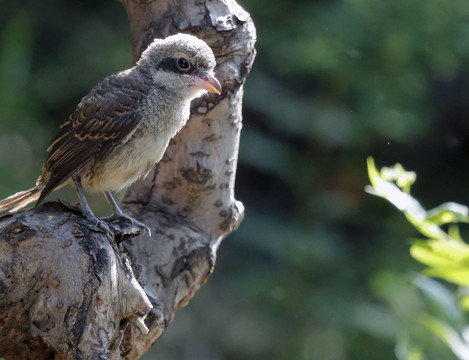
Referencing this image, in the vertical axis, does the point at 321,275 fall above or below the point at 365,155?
below

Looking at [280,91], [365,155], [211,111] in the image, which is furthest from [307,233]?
[211,111]

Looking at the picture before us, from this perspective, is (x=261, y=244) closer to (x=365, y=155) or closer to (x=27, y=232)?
(x=365, y=155)

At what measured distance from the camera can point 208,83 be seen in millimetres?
2398

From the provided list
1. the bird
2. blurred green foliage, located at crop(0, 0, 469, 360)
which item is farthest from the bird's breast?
blurred green foliage, located at crop(0, 0, 469, 360)

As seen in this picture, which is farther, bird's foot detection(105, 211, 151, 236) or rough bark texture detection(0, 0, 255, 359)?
bird's foot detection(105, 211, 151, 236)

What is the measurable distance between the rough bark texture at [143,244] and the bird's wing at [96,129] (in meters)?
0.21

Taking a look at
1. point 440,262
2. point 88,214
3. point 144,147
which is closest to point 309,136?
point 144,147

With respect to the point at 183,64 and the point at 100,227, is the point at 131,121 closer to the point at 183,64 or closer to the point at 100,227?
the point at 183,64

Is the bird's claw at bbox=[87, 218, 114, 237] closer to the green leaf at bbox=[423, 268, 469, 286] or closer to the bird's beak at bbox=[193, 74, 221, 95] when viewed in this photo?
the bird's beak at bbox=[193, 74, 221, 95]

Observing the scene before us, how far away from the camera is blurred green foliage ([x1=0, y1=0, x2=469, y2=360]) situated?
14.8ft

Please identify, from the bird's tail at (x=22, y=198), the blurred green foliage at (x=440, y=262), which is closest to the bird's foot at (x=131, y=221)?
the bird's tail at (x=22, y=198)

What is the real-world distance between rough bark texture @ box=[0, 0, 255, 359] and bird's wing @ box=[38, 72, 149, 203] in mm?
215

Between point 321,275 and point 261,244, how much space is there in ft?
1.36

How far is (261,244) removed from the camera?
4750 mm
